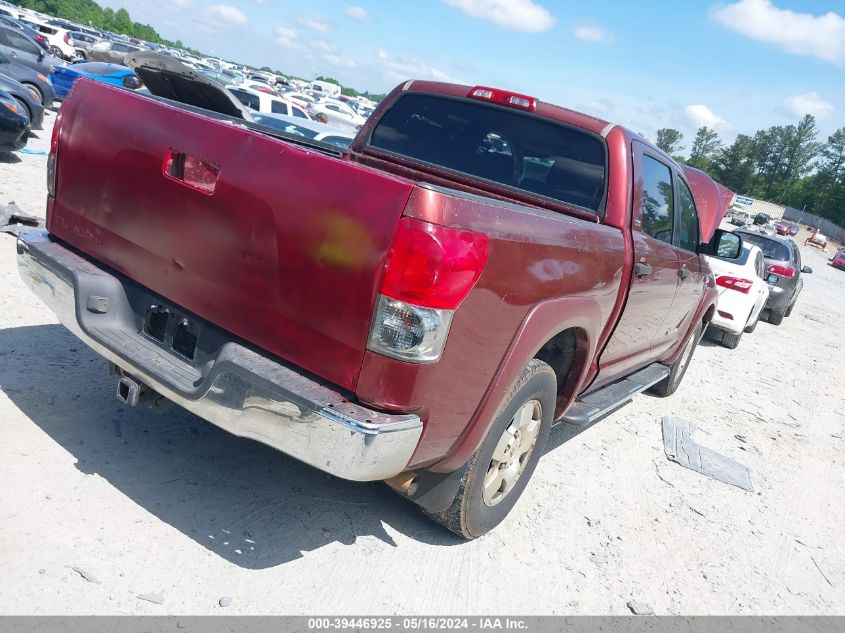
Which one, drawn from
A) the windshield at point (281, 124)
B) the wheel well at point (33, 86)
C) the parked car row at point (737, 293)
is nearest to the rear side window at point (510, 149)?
the parked car row at point (737, 293)

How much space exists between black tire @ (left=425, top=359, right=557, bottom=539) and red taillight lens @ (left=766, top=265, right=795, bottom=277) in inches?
420

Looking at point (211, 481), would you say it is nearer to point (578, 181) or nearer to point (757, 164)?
point (578, 181)

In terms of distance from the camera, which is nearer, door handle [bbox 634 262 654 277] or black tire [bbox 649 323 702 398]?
door handle [bbox 634 262 654 277]

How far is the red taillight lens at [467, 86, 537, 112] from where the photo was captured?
13.6 ft

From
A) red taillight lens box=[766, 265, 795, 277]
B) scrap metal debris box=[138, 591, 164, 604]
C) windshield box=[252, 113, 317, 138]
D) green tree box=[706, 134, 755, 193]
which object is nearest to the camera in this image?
scrap metal debris box=[138, 591, 164, 604]

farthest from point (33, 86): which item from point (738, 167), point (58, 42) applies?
point (738, 167)

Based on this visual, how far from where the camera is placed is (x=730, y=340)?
986cm

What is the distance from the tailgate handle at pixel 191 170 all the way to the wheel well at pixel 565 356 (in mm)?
1852

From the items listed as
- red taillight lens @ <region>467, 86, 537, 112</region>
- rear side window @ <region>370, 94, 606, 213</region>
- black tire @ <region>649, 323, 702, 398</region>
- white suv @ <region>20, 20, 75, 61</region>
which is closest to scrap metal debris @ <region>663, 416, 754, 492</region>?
black tire @ <region>649, 323, 702, 398</region>

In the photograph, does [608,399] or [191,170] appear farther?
[608,399]

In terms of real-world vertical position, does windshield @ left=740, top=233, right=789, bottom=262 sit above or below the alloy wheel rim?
above

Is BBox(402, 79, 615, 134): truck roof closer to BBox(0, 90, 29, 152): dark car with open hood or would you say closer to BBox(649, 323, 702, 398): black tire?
BBox(649, 323, 702, 398): black tire

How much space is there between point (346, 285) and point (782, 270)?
12.2 metres

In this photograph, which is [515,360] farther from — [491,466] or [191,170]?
[191,170]
